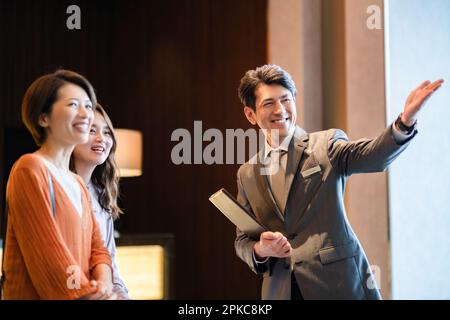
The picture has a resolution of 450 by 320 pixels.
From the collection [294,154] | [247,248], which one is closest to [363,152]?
[294,154]

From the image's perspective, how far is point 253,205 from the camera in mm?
1765

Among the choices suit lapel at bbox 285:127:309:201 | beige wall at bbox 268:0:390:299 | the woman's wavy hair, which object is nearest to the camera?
suit lapel at bbox 285:127:309:201

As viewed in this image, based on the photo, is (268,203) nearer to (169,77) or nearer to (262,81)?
(262,81)

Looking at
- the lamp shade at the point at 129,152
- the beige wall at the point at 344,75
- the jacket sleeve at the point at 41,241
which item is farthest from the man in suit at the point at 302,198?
the lamp shade at the point at 129,152

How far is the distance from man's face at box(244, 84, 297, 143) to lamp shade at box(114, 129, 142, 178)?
3.53 feet

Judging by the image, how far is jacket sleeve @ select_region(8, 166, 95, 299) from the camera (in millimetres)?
1358

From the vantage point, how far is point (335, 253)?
5.50 ft

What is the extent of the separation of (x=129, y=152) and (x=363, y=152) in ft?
4.45

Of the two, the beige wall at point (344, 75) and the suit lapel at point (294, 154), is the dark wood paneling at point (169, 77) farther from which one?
the suit lapel at point (294, 154)

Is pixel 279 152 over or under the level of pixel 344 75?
under

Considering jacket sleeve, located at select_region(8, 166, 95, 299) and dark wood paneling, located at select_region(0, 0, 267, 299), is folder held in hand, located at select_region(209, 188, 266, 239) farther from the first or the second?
dark wood paneling, located at select_region(0, 0, 267, 299)

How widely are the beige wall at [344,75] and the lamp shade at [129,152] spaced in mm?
768

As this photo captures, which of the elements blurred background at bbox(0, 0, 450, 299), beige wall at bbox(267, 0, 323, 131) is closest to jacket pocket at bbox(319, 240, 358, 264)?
blurred background at bbox(0, 0, 450, 299)
